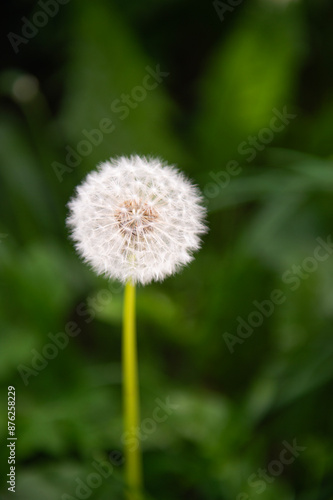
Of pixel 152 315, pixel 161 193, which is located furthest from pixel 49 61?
pixel 161 193

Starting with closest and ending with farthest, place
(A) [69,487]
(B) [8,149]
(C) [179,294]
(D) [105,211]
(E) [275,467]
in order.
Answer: (D) [105,211], (A) [69,487], (E) [275,467], (C) [179,294], (B) [8,149]

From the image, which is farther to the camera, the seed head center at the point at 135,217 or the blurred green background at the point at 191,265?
the blurred green background at the point at 191,265

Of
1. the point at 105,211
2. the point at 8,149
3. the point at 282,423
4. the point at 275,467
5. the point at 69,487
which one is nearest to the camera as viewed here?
the point at 105,211

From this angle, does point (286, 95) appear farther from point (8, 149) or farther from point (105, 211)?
point (105, 211)

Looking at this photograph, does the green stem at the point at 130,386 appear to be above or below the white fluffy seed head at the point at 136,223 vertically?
below

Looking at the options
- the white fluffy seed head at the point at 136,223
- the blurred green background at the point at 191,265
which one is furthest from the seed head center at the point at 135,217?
the blurred green background at the point at 191,265

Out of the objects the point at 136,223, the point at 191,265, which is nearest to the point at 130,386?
the point at 136,223

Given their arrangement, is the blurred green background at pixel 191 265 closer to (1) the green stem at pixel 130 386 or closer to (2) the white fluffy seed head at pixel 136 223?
(1) the green stem at pixel 130 386
